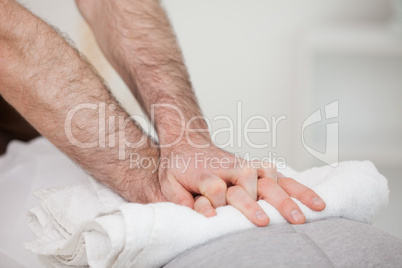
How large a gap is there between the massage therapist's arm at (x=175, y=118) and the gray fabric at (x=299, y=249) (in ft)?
0.18

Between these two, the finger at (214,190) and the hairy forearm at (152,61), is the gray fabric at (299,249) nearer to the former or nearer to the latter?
the finger at (214,190)

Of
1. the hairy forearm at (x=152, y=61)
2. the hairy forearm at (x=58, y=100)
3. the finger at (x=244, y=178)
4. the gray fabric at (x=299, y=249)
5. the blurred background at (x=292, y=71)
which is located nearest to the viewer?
the gray fabric at (x=299, y=249)

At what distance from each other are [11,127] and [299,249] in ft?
3.13

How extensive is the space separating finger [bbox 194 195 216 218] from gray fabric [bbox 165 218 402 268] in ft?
0.14

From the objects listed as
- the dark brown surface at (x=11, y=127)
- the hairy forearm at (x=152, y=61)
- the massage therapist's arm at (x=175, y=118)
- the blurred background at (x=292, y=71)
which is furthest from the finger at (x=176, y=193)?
the blurred background at (x=292, y=71)

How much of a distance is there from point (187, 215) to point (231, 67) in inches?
60.1

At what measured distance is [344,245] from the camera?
56cm

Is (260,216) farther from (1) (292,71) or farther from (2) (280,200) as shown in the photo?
(1) (292,71)

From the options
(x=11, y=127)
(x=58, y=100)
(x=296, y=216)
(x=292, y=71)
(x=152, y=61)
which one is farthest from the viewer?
(x=292, y=71)

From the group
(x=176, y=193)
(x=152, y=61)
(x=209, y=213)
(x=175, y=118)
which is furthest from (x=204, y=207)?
(x=152, y=61)

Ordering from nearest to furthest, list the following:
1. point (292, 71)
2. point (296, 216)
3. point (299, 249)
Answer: point (299, 249) → point (296, 216) → point (292, 71)

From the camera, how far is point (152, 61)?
1.12 metres

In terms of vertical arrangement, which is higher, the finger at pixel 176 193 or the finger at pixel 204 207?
the finger at pixel 204 207

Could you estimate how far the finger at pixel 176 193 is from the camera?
0.76m
